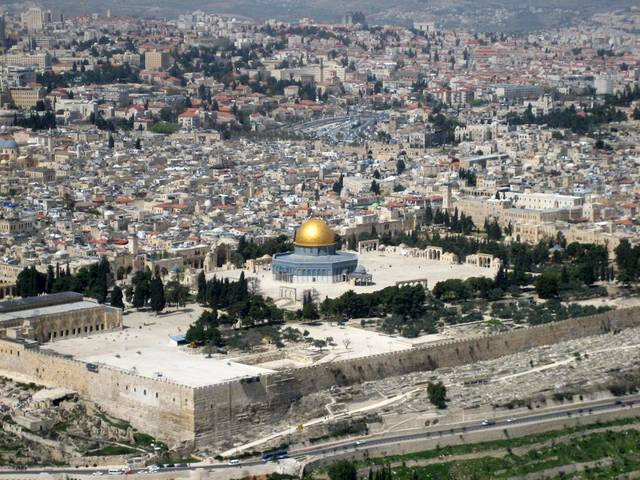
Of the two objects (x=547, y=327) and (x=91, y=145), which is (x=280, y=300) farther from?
(x=91, y=145)

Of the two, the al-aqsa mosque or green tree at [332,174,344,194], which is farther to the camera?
green tree at [332,174,344,194]

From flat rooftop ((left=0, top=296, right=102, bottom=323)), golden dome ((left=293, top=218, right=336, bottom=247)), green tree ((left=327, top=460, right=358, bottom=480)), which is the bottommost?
green tree ((left=327, top=460, right=358, bottom=480))

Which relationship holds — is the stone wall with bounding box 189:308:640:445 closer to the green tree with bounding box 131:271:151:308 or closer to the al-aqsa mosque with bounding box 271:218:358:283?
the al-aqsa mosque with bounding box 271:218:358:283

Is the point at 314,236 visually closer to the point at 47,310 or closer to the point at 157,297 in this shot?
the point at 157,297

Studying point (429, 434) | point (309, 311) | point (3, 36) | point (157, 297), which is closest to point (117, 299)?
point (157, 297)

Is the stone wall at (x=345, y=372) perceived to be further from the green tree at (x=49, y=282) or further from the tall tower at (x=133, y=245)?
the tall tower at (x=133, y=245)

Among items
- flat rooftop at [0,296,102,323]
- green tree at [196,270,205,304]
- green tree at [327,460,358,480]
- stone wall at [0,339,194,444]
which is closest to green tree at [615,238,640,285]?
green tree at [196,270,205,304]

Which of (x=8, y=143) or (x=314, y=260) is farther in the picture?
(x=8, y=143)
